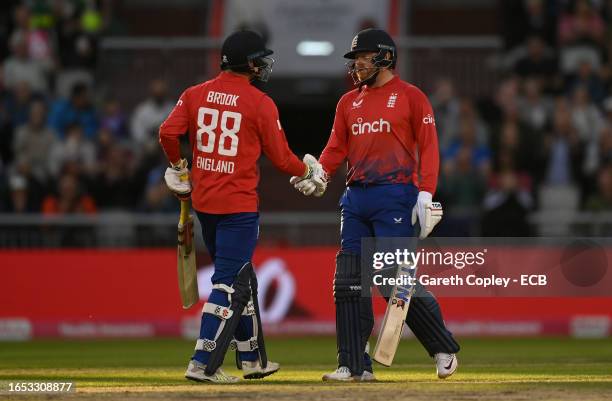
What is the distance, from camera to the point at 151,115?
23.7 meters

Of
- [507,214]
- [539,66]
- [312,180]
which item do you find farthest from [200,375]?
[539,66]

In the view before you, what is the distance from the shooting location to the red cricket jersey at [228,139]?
12.5 metres

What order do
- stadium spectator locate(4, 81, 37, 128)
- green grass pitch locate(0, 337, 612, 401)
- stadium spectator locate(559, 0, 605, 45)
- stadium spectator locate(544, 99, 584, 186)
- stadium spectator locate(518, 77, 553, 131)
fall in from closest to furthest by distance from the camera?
green grass pitch locate(0, 337, 612, 401) < stadium spectator locate(544, 99, 584, 186) < stadium spectator locate(518, 77, 553, 131) < stadium spectator locate(4, 81, 37, 128) < stadium spectator locate(559, 0, 605, 45)

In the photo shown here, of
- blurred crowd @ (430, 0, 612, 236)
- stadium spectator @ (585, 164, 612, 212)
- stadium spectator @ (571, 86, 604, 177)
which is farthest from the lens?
stadium spectator @ (571, 86, 604, 177)

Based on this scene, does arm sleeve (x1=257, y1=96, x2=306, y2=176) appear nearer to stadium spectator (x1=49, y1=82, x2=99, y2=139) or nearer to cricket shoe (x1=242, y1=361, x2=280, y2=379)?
cricket shoe (x1=242, y1=361, x2=280, y2=379)

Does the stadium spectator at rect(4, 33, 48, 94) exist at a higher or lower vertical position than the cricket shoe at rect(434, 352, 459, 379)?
higher

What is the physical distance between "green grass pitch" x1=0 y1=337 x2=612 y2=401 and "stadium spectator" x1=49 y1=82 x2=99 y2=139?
4547mm

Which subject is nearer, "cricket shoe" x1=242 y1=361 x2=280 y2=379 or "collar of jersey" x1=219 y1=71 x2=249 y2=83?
"collar of jersey" x1=219 y1=71 x2=249 y2=83

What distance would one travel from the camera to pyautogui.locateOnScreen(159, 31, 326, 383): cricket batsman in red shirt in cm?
1239

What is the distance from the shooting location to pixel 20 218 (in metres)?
21.2

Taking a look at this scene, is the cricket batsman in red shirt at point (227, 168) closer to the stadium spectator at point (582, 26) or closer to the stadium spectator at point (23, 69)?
the stadium spectator at point (582, 26)

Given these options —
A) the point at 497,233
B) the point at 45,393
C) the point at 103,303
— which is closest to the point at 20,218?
the point at 103,303

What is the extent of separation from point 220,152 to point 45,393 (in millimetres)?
2337

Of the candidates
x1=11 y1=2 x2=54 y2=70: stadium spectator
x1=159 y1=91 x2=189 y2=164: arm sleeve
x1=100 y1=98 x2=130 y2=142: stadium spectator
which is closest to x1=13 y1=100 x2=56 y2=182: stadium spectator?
x1=100 y1=98 x2=130 y2=142: stadium spectator
